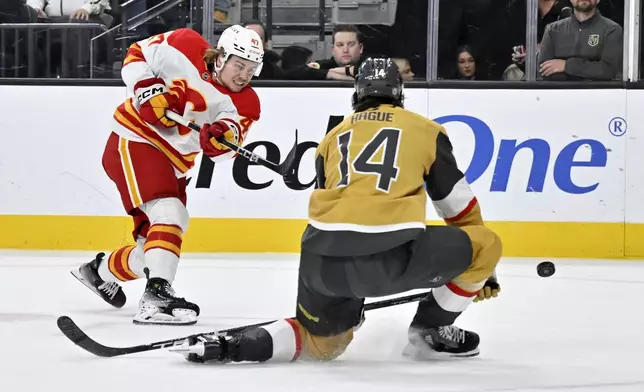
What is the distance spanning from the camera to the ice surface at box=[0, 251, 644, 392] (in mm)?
2588

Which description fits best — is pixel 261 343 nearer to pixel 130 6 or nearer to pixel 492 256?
pixel 492 256

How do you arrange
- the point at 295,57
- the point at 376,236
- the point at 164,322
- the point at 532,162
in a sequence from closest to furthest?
the point at 376,236 < the point at 164,322 < the point at 532,162 < the point at 295,57

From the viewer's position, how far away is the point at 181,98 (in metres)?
3.89

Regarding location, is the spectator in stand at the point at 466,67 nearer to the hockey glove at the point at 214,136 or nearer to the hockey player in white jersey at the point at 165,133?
the hockey player in white jersey at the point at 165,133

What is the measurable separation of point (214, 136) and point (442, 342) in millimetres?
1272

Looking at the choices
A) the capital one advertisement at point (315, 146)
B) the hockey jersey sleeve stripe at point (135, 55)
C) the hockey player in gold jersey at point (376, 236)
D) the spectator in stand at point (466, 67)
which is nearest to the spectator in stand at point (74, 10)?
the capital one advertisement at point (315, 146)

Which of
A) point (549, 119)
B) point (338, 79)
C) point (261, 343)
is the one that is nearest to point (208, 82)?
point (261, 343)

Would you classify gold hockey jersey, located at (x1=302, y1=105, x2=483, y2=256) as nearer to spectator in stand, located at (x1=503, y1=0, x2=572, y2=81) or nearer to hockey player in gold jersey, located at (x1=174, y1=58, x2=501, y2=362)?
hockey player in gold jersey, located at (x1=174, y1=58, x2=501, y2=362)

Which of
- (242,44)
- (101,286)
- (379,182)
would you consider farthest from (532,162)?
(379,182)

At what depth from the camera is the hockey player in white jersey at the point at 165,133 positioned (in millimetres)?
3676

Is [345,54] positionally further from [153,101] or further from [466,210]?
[466,210]

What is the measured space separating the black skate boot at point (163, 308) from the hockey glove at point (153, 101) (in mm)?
570

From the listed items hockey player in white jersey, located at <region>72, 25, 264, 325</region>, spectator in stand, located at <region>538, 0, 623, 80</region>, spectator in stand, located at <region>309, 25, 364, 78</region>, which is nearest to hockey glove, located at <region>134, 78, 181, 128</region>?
hockey player in white jersey, located at <region>72, 25, 264, 325</region>

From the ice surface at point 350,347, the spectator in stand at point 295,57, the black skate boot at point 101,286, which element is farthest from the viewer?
the spectator in stand at point 295,57
